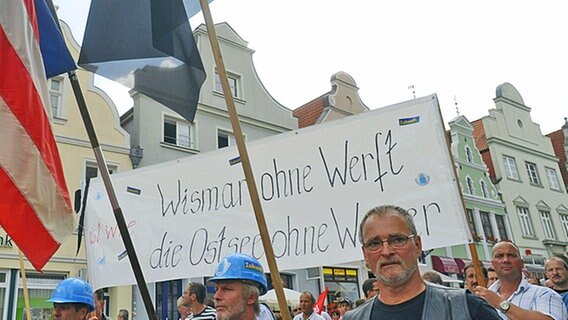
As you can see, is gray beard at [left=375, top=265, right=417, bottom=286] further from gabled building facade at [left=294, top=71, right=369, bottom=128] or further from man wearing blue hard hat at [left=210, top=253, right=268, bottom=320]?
gabled building facade at [left=294, top=71, right=369, bottom=128]

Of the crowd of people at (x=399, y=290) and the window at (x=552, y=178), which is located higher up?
the window at (x=552, y=178)

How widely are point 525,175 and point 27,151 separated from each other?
98.1 feet

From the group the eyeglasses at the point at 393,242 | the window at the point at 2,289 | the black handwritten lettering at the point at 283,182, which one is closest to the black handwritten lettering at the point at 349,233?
the black handwritten lettering at the point at 283,182

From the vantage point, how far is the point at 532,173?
29891 millimetres

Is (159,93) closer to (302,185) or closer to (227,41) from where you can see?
(302,185)

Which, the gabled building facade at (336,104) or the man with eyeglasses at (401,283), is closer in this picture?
the man with eyeglasses at (401,283)

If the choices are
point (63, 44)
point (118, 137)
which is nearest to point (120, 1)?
point (63, 44)

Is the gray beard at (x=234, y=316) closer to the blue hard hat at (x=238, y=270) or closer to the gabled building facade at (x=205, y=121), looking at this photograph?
the blue hard hat at (x=238, y=270)

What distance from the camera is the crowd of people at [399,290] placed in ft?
6.37

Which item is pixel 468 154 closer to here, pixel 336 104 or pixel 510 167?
pixel 510 167

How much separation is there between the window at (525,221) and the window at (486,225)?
263cm

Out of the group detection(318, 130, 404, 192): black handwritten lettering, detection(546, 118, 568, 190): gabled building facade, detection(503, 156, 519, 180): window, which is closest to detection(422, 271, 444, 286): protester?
detection(318, 130, 404, 192): black handwritten lettering

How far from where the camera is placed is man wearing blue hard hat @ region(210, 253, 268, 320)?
2861 mm

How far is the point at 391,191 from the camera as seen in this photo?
4.56m
